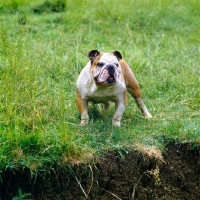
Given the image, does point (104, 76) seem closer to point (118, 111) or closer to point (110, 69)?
point (110, 69)

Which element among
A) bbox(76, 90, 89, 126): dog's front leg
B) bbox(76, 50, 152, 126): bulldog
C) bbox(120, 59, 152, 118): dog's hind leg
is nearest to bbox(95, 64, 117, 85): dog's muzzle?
bbox(76, 50, 152, 126): bulldog

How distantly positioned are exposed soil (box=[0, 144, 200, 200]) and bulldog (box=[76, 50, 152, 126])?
2.48ft

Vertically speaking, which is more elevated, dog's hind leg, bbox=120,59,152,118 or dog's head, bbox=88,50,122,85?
dog's head, bbox=88,50,122,85

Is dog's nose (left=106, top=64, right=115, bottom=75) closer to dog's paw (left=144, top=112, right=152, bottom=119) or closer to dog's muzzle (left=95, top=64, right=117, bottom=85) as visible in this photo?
dog's muzzle (left=95, top=64, right=117, bottom=85)

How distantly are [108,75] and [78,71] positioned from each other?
231cm

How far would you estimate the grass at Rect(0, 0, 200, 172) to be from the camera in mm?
6070

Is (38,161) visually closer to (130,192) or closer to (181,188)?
(130,192)

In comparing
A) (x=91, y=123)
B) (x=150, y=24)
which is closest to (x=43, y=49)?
(x=91, y=123)

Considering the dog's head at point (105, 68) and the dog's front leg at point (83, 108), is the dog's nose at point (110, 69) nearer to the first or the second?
the dog's head at point (105, 68)

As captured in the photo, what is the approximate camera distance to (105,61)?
648 centimetres

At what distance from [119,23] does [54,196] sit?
521 centimetres

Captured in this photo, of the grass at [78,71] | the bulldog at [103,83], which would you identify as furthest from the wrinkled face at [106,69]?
the grass at [78,71]

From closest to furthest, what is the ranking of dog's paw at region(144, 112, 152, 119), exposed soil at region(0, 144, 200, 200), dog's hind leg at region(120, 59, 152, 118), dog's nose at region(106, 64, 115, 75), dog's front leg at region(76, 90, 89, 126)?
exposed soil at region(0, 144, 200, 200)
dog's nose at region(106, 64, 115, 75)
dog's front leg at region(76, 90, 89, 126)
dog's hind leg at region(120, 59, 152, 118)
dog's paw at region(144, 112, 152, 119)

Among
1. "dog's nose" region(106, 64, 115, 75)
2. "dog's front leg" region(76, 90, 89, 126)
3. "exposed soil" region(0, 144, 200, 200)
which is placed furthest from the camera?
"dog's front leg" region(76, 90, 89, 126)
